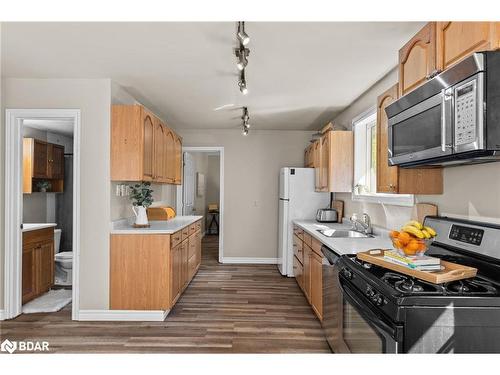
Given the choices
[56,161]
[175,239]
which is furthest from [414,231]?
[56,161]

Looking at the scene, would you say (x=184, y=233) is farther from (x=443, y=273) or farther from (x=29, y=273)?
(x=443, y=273)

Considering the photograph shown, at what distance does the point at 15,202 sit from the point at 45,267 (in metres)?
1.01

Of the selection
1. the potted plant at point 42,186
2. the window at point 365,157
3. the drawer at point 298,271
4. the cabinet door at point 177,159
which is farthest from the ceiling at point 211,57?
the potted plant at point 42,186

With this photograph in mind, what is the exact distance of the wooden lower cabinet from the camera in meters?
3.17

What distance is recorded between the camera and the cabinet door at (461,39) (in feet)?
4.62

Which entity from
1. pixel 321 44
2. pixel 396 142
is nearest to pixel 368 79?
pixel 321 44

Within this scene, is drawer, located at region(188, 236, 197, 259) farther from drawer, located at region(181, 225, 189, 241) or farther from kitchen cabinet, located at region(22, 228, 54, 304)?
kitchen cabinet, located at region(22, 228, 54, 304)

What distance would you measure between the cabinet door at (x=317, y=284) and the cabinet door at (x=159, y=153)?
194cm

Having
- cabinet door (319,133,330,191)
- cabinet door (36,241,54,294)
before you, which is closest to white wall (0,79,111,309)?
cabinet door (36,241,54,294)

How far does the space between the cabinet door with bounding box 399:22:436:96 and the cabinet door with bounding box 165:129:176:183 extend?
2956 millimetres

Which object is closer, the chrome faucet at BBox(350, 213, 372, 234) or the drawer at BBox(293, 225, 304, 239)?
the chrome faucet at BBox(350, 213, 372, 234)

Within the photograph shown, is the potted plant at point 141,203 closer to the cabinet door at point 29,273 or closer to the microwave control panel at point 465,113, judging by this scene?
the cabinet door at point 29,273

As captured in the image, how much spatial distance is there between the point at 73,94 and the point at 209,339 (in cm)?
261

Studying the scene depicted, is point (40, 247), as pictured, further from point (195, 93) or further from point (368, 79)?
point (368, 79)
